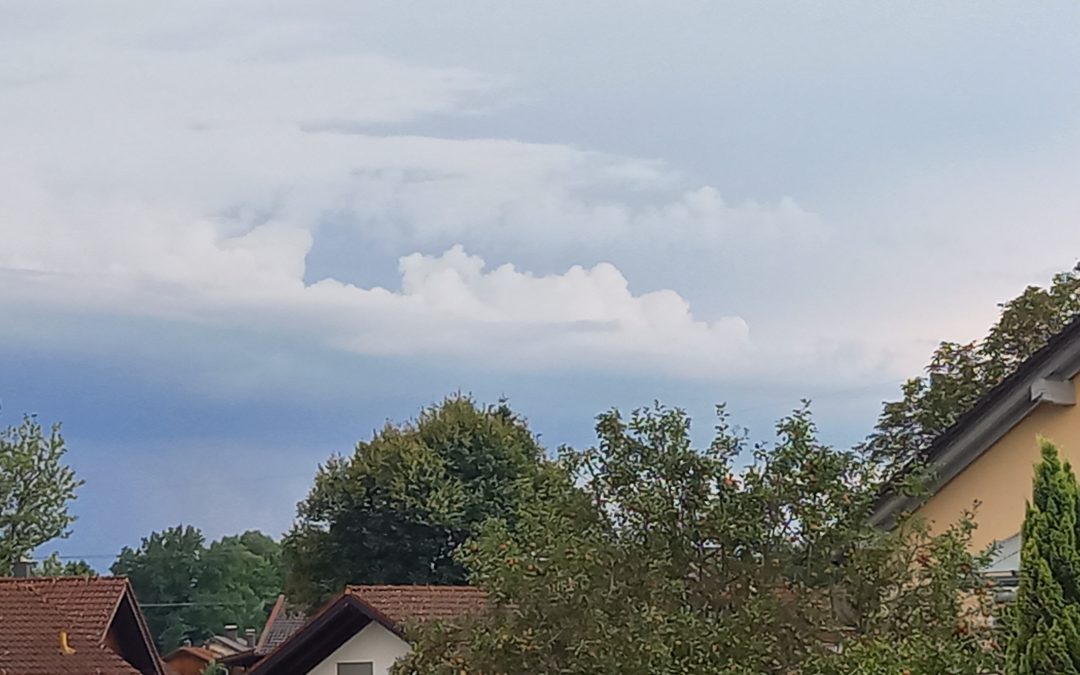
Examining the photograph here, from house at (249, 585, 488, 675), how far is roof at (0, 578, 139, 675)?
3.04 meters

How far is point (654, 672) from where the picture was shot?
825 cm

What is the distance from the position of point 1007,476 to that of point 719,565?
12.0ft

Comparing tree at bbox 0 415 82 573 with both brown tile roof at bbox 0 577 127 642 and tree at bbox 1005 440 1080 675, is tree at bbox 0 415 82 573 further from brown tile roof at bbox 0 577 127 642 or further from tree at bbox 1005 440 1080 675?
tree at bbox 1005 440 1080 675

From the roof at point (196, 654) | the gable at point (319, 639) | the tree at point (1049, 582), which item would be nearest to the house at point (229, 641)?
the roof at point (196, 654)

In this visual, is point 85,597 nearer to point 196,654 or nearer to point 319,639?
point 319,639

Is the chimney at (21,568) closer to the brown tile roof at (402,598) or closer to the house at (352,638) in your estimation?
the house at (352,638)

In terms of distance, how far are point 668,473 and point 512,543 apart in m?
1.13

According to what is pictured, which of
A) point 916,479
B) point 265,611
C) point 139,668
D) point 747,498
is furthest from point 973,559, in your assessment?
point 265,611

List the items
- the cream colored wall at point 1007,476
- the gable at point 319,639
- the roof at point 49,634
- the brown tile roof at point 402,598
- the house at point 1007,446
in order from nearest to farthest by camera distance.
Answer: the house at point 1007,446 → the cream colored wall at point 1007,476 → the roof at point 49,634 → the brown tile roof at point 402,598 → the gable at point 319,639

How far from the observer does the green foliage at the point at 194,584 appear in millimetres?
99750

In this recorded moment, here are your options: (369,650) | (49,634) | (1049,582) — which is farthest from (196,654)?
(1049,582)

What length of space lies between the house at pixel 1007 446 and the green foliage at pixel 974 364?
49.7 feet

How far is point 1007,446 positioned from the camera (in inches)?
457

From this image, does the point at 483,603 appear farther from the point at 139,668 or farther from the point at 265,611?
the point at 265,611
